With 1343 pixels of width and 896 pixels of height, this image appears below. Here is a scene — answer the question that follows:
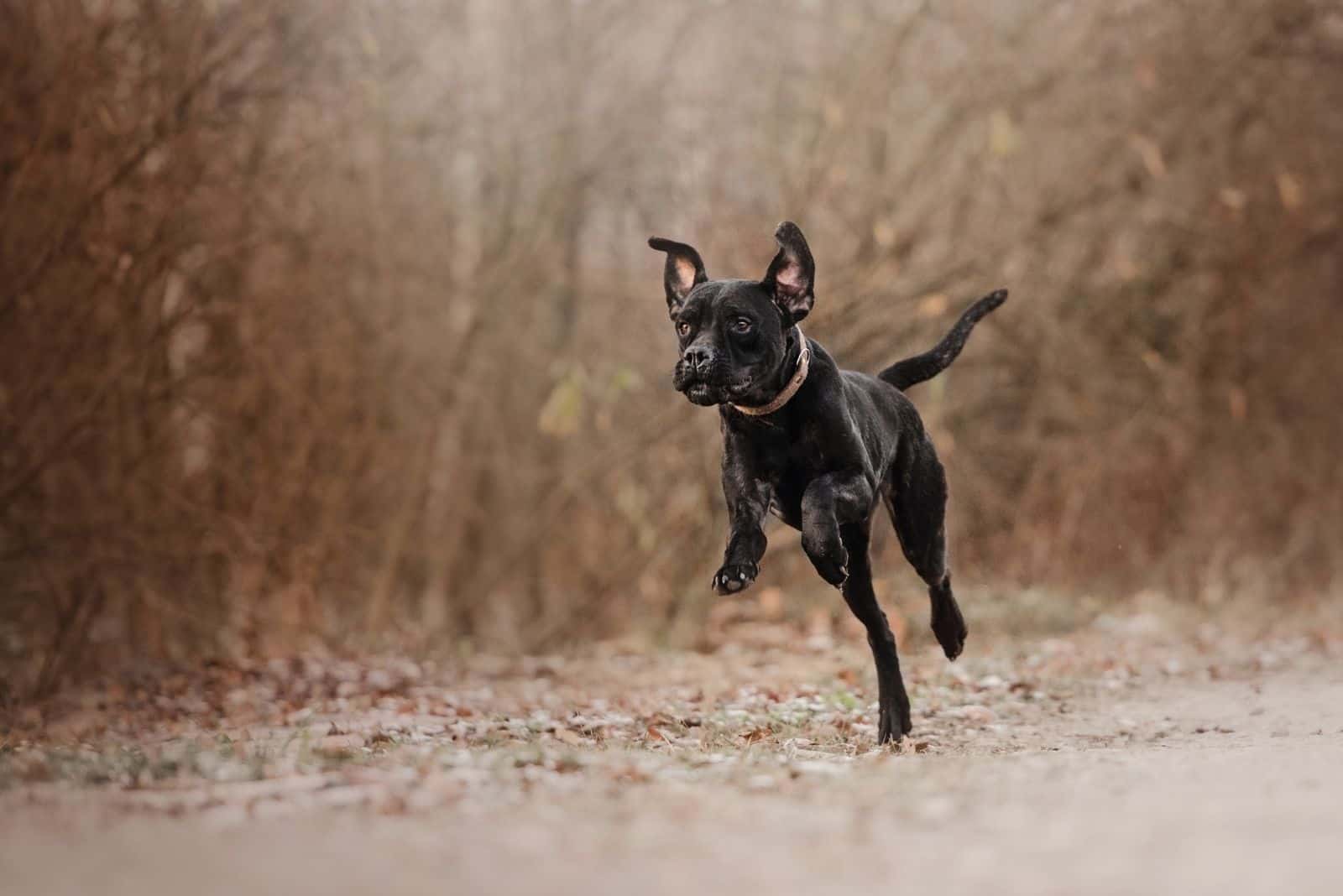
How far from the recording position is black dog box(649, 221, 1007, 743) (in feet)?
18.8

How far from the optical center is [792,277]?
6172 millimetres

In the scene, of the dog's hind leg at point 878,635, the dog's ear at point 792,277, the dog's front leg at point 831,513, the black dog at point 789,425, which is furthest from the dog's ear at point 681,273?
the dog's hind leg at point 878,635

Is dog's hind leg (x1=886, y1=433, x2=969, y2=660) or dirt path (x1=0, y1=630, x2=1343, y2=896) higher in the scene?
dog's hind leg (x1=886, y1=433, x2=969, y2=660)

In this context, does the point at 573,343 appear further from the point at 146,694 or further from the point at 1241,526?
the point at 146,694

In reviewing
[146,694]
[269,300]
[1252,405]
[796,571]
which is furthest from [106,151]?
[1252,405]

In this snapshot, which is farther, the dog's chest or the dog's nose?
the dog's chest

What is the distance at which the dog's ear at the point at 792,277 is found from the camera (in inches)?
242

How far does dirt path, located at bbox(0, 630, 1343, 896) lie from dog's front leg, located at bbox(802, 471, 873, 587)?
2.38 feet

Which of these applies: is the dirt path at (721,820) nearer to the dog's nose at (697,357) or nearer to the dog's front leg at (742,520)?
the dog's front leg at (742,520)

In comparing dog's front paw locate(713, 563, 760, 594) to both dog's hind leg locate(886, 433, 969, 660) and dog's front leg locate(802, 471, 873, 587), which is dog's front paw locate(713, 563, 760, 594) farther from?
dog's hind leg locate(886, 433, 969, 660)

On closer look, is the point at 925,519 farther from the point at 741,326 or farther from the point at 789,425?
→ the point at 741,326

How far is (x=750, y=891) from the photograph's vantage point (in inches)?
135

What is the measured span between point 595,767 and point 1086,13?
12119 mm

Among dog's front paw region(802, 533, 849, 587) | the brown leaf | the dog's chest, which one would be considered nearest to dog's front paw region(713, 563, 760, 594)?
dog's front paw region(802, 533, 849, 587)
